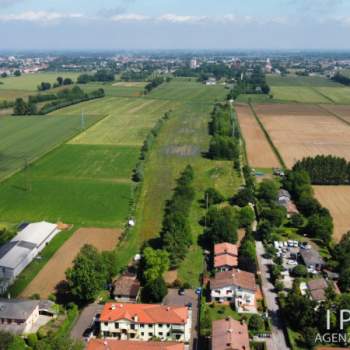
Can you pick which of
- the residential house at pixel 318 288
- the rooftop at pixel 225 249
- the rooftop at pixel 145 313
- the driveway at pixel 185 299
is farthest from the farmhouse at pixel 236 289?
the residential house at pixel 318 288

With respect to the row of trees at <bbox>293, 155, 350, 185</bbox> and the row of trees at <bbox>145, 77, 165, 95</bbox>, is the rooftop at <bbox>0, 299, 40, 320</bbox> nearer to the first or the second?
the row of trees at <bbox>293, 155, 350, 185</bbox>

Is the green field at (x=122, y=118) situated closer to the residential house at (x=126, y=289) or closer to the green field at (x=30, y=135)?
the green field at (x=30, y=135)

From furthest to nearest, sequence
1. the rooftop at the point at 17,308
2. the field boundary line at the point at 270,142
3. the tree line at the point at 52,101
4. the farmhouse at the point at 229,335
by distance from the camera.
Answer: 1. the tree line at the point at 52,101
2. the field boundary line at the point at 270,142
3. the rooftop at the point at 17,308
4. the farmhouse at the point at 229,335

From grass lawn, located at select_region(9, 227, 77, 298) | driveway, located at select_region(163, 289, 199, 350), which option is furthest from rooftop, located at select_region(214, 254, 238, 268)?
grass lawn, located at select_region(9, 227, 77, 298)

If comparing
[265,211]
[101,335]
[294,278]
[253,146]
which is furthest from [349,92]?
[101,335]

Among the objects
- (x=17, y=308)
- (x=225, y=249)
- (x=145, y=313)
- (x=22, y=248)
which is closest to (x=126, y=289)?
(x=145, y=313)

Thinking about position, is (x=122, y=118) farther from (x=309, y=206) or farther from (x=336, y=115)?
(x=309, y=206)

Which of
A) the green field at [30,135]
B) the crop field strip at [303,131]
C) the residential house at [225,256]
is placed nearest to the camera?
the residential house at [225,256]
